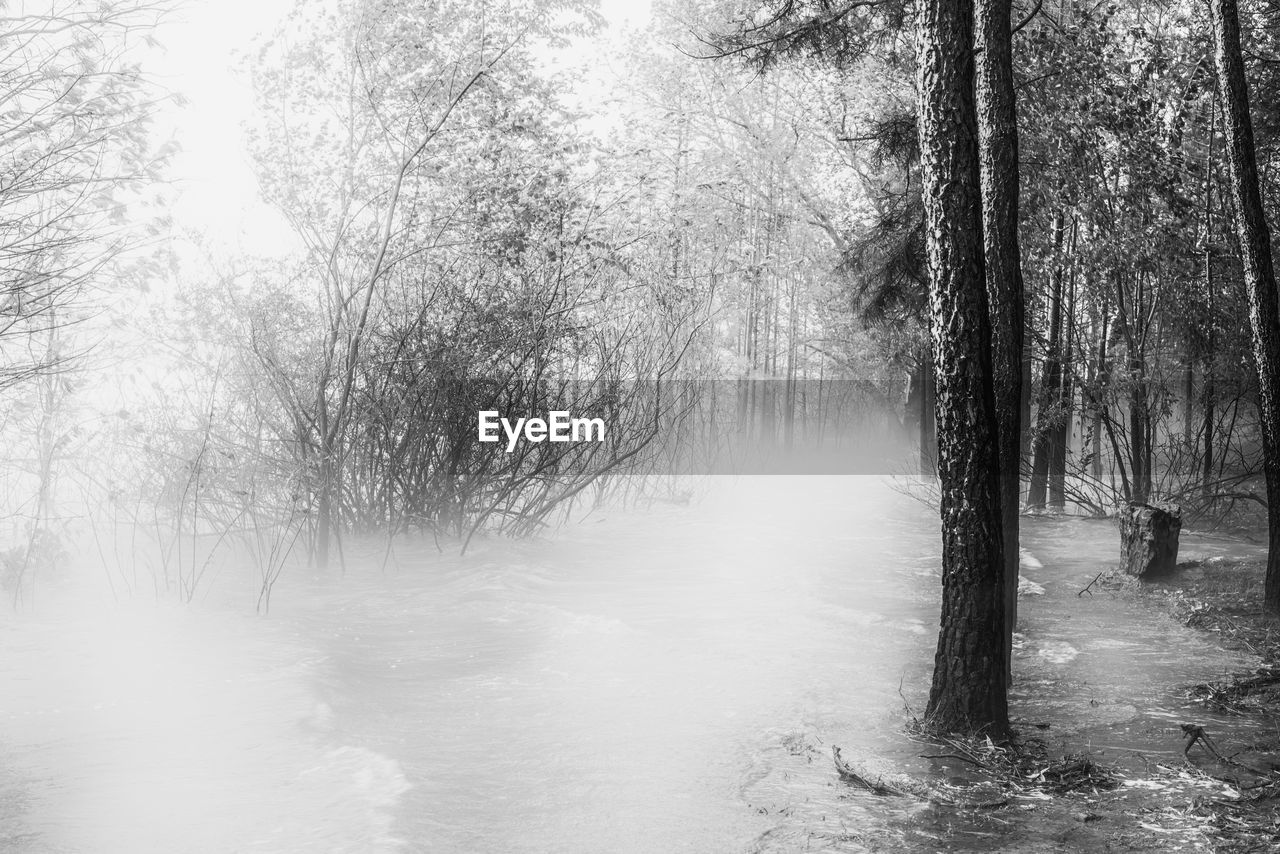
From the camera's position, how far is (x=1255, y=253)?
30.0ft

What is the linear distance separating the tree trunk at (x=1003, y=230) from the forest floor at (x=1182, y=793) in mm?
1409

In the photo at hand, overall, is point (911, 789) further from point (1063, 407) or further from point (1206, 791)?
point (1063, 407)

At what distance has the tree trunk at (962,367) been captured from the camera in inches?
230

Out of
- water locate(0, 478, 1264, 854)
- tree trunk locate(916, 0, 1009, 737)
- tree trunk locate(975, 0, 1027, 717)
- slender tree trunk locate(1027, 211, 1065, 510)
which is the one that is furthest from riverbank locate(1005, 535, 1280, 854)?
slender tree trunk locate(1027, 211, 1065, 510)

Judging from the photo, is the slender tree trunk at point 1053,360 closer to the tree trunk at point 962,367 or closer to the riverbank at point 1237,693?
the riverbank at point 1237,693

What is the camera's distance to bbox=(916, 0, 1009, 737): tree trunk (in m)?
5.84

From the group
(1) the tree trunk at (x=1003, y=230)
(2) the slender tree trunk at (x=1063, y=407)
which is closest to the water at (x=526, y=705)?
(1) the tree trunk at (x=1003, y=230)

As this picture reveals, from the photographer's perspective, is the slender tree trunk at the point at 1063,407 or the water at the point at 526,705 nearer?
the water at the point at 526,705

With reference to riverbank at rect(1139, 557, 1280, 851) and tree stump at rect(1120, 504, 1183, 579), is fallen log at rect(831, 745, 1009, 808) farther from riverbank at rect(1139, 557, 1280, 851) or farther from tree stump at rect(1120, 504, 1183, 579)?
tree stump at rect(1120, 504, 1183, 579)

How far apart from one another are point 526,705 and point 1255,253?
6.49m

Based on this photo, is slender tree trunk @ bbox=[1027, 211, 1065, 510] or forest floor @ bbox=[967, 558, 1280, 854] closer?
forest floor @ bbox=[967, 558, 1280, 854]

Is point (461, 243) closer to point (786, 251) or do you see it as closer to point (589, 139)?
point (589, 139)

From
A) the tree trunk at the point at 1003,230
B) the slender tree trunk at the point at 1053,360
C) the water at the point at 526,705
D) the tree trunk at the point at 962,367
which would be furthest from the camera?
the slender tree trunk at the point at 1053,360

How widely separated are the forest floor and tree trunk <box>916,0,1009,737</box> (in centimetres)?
51
